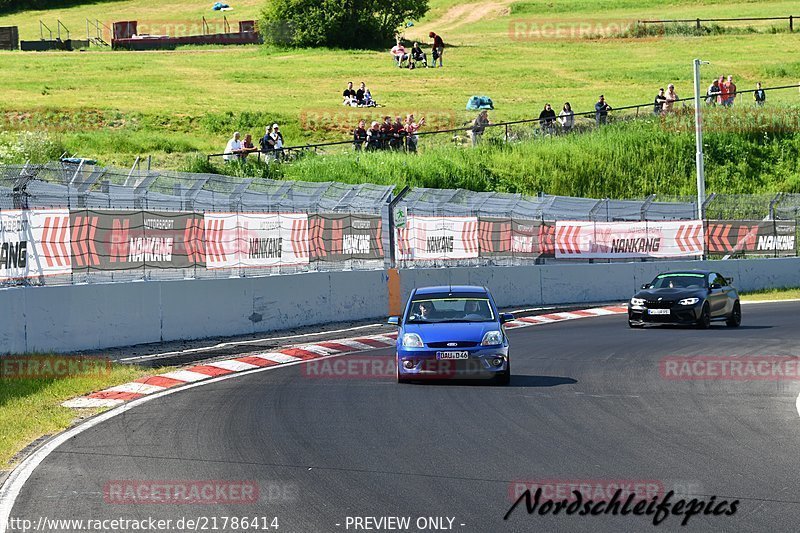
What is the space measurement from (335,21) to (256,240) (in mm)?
66857

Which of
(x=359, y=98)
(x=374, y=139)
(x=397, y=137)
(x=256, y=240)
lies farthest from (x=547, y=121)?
(x=256, y=240)

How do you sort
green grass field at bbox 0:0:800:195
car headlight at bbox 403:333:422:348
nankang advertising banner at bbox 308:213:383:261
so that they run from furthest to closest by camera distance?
green grass field at bbox 0:0:800:195, nankang advertising banner at bbox 308:213:383:261, car headlight at bbox 403:333:422:348

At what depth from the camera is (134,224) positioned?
67.8 ft

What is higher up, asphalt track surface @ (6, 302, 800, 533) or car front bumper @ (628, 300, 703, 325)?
asphalt track surface @ (6, 302, 800, 533)

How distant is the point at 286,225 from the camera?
24.8 m

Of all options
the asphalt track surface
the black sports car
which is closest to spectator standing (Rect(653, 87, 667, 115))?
the black sports car

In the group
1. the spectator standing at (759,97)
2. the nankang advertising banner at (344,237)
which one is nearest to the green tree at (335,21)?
the spectator standing at (759,97)

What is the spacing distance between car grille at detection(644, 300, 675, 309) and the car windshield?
8798 millimetres

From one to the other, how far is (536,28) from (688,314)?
266ft

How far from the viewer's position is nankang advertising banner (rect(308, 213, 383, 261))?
83.7 ft

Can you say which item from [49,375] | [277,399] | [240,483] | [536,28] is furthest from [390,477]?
[536,28]

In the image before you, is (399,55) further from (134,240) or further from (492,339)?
(492,339)

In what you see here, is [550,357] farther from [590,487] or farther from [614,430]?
[590,487]

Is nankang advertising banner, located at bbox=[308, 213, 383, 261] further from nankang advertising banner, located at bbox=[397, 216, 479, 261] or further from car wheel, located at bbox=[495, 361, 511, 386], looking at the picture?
car wheel, located at bbox=[495, 361, 511, 386]
